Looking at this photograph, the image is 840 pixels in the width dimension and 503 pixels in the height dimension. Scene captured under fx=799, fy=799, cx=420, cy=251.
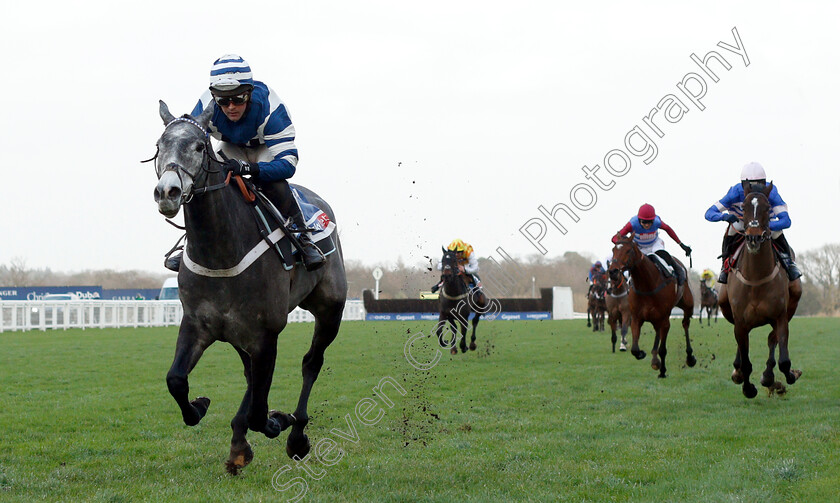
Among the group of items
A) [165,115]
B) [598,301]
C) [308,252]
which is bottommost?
[598,301]

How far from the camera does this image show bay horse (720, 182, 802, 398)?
26.7ft

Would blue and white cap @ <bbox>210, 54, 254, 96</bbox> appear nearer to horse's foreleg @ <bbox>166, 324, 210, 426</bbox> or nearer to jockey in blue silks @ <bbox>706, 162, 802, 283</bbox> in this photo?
horse's foreleg @ <bbox>166, 324, 210, 426</bbox>

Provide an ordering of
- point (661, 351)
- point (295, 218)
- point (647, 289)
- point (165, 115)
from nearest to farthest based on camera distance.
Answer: point (165, 115), point (295, 218), point (661, 351), point (647, 289)

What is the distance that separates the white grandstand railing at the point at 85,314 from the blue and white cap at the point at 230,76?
745 inches

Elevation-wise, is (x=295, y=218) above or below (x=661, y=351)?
above

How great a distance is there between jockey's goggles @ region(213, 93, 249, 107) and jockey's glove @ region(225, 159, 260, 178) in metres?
0.45

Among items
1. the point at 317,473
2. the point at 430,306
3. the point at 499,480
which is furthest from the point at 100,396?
the point at 430,306

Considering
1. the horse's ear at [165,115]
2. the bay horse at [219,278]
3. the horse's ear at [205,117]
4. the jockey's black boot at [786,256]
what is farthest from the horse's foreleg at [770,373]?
the horse's ear at [165,115]

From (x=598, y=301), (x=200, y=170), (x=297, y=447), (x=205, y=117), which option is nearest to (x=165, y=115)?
(x=205, y=117)

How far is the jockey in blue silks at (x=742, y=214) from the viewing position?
872 centimetres

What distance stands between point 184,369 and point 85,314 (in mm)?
25183

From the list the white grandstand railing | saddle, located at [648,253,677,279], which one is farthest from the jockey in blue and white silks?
the white grandstand railing

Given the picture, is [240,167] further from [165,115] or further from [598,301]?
[598,301]

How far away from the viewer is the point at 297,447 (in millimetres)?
5898
